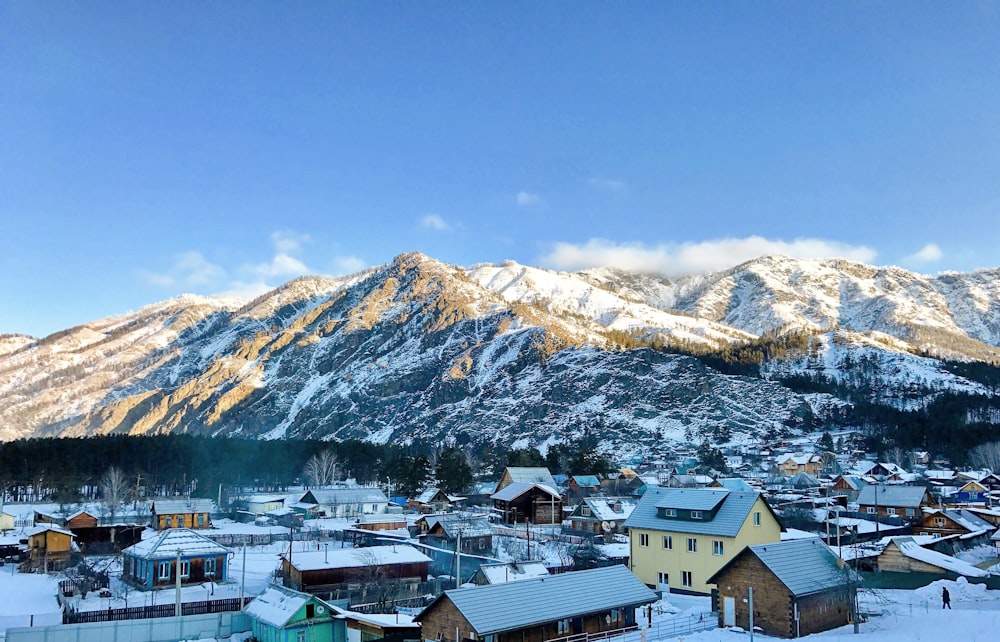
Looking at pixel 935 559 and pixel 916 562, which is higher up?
pixel 935 559

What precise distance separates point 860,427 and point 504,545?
424 ft

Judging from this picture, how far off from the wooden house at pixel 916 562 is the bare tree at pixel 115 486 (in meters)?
79.4

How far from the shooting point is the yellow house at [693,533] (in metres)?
42.3

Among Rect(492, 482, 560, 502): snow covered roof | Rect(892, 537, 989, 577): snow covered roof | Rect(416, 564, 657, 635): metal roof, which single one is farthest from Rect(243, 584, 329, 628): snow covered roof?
Rect(492, 482, 560, 502): snow covered roof

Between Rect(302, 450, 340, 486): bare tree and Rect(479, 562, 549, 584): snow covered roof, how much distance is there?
81965 mm

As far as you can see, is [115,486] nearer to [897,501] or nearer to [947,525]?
[897,501]

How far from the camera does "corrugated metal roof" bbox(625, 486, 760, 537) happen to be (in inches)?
1668

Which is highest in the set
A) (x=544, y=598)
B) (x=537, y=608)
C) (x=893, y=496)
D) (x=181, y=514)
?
(x=544, y=598)

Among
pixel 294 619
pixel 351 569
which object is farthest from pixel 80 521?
pixel 294 619

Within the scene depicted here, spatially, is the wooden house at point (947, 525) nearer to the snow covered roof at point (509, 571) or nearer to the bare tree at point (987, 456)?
the snow covered roof at point (509, 571)

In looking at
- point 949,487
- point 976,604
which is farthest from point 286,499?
point 949,487

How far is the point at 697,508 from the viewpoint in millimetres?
44438

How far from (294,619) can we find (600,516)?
40.3 metres

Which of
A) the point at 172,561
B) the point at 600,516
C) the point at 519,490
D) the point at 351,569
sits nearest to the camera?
the point at 351,569
